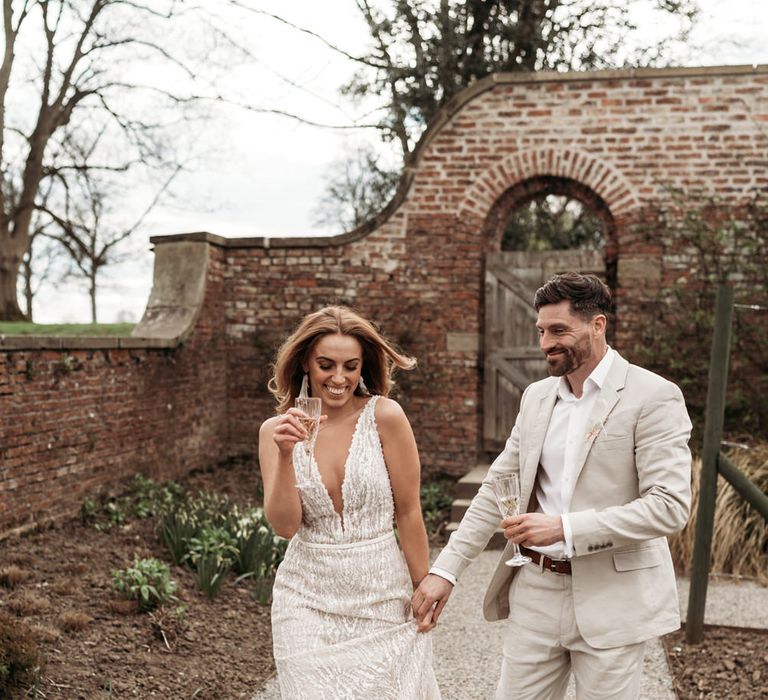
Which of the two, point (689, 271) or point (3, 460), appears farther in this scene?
point (689, 271)

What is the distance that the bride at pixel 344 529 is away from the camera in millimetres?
2656

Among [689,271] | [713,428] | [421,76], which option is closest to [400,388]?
[689,271]

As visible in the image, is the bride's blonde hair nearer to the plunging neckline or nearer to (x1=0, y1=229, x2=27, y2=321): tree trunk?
the plunging neckline

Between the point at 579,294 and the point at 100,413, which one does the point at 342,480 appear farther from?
the point at 100,413

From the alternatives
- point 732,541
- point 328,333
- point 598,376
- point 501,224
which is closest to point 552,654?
point 598,376

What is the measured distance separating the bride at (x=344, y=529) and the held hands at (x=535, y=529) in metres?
0.45

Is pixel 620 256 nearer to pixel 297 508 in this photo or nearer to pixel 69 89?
pixel 297 508

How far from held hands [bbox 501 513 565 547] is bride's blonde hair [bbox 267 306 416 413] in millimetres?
743

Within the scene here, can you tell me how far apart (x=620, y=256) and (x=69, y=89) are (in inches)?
487

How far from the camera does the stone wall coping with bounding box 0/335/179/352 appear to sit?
6312 millimetres

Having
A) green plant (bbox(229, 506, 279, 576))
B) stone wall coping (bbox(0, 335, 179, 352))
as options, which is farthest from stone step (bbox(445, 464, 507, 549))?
stone wall coping (bbox(0, 335, 179, 352))

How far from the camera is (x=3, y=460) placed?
625cm

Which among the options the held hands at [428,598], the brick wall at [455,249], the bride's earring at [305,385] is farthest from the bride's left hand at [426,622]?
the brick wall at [455,249]

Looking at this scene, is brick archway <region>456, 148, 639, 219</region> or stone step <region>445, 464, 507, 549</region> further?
brick archway <region>456, 148, 639, 219</region>
